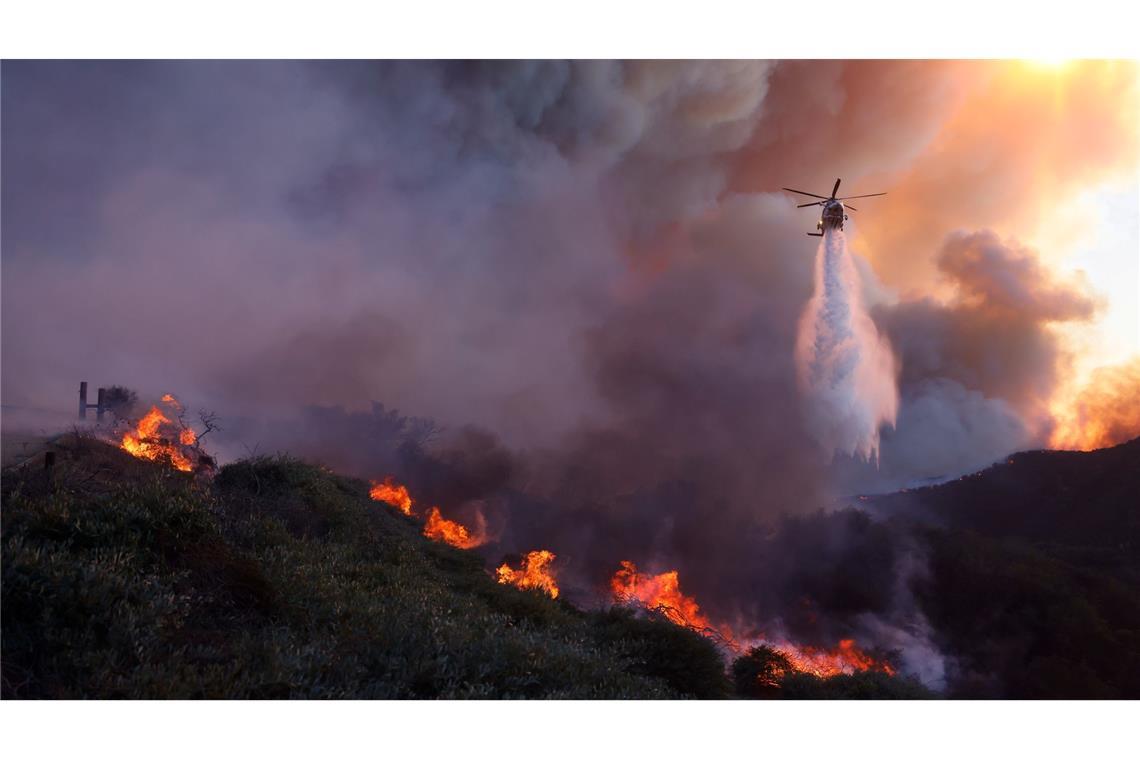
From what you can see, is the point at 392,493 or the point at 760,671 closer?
the point at 760,671

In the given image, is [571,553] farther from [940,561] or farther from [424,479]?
[940,561]

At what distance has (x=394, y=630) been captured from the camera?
6004 millimetres

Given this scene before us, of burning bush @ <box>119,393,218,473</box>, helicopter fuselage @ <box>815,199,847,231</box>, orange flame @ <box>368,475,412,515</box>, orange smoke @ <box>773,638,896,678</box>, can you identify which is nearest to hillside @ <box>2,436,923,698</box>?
burning bush @ <box>119,393,218,473</box>

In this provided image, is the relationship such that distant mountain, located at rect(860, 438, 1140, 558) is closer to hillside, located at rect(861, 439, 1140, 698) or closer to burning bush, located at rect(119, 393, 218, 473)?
hillside, located at rect(861, 439, 1140, 698)

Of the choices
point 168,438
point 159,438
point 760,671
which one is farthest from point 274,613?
point 159,438

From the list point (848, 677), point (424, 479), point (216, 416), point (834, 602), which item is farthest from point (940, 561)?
point (216, 416)

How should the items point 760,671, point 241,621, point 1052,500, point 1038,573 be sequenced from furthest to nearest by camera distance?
point 1052,500 → point 1038,573 → point 760,671 → point 241,621

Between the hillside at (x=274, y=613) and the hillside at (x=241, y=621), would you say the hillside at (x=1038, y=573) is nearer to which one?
the hillside at (x=274, y=613)

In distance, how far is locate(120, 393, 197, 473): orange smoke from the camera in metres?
13.7

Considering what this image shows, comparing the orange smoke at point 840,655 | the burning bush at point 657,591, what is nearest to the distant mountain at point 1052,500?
the orange smoke at point 840,655

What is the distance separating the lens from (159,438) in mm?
16125

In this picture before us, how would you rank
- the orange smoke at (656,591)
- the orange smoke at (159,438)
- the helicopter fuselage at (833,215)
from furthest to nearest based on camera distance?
the orange smoke at (656,591)
the helicopter fuselage at (833,215)
the orange smoke at (159,438)

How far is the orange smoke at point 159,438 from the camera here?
1369 centimetres

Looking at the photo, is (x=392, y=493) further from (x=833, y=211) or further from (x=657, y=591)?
(x=833, y=211)
